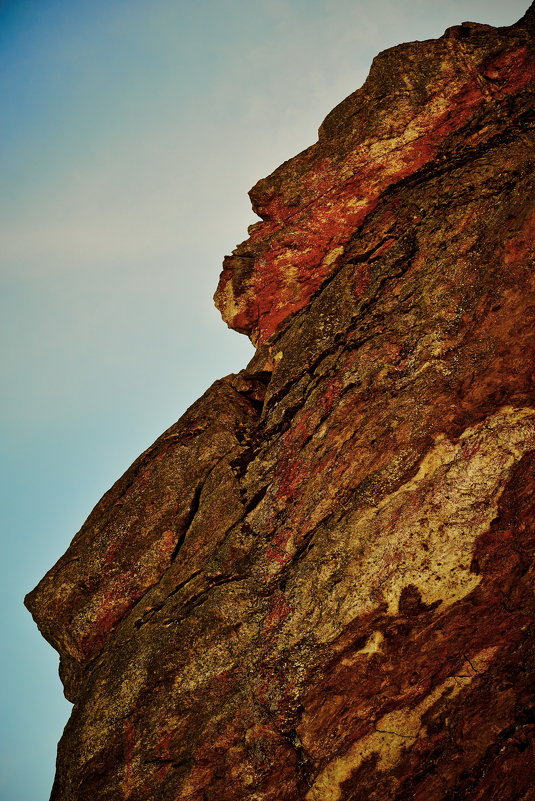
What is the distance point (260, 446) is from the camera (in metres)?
18.0

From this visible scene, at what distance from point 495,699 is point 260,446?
9137mm

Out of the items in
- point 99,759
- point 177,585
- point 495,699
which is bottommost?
point 495,699

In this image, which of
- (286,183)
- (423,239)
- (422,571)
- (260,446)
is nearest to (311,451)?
(260,446)

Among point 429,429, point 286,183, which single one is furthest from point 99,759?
point 286,183

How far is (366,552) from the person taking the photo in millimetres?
13617

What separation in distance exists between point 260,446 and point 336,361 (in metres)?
3.65

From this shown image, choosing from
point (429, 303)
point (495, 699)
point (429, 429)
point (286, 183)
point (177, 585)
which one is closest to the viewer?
point (495, 699)

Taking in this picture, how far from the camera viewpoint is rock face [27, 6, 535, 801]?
13000 millimetres

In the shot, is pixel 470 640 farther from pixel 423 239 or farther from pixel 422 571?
pixel 423 239

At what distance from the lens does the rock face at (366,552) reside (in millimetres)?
13000

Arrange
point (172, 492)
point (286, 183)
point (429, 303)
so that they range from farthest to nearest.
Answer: point (286, 183) → point (172, 492) → point (429, 303)

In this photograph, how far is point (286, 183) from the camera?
2231cm

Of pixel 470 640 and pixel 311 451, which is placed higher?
pixel 311 451

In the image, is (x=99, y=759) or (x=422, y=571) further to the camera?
(x=99, y=759)
